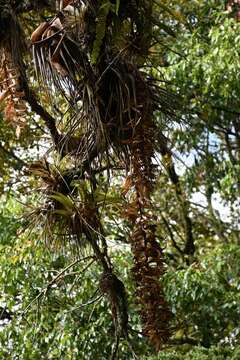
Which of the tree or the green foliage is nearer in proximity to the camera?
the tree

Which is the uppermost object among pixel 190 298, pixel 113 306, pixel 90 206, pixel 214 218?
pixel 214 218

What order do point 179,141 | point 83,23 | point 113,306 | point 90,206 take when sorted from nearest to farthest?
point 83,23
point 90,206
point 113,306
point 179,141

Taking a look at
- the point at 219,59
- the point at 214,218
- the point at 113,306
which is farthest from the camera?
the point at 214,218

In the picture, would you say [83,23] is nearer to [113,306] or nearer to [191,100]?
[113,306]

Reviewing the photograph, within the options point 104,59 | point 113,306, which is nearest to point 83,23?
point 104,59

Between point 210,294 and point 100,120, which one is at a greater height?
point 210,294

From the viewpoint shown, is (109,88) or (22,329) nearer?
(109,88)

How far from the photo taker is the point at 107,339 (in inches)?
130

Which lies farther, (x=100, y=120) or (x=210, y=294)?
(x=210, y=294)

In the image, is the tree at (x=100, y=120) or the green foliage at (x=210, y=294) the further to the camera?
the green foliage at (x=210, y=294)

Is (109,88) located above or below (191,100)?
below

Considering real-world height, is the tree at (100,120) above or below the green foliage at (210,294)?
below

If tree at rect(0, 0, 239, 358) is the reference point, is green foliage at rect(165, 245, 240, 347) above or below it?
above

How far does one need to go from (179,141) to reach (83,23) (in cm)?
193
